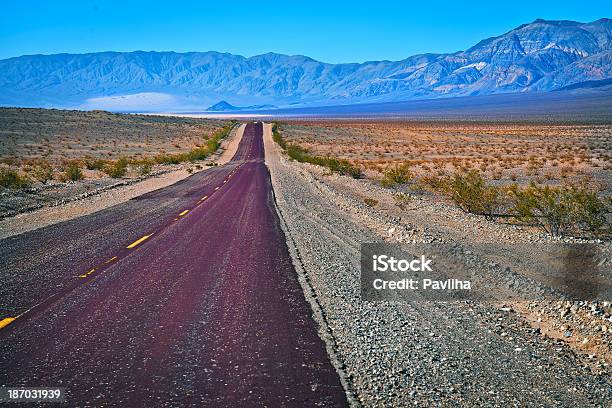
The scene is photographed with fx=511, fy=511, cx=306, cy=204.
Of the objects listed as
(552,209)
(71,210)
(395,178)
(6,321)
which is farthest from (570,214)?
(71,210)

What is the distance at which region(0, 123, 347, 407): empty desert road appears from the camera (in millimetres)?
4867

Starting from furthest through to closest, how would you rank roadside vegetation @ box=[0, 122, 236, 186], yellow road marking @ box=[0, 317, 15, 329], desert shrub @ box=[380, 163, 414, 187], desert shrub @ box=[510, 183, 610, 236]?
desert shrub @ box=[380, 163, 414, 187]
roadside vegetation @ box=[0, 122, 236, 186]
desert shrub @ box=[510, 183, 610, 236]
yellow road marking @ box=[0, 317, 15, 329]

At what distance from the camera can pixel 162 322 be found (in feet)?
21.5

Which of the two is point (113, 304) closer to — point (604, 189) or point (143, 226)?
point (143, 226)

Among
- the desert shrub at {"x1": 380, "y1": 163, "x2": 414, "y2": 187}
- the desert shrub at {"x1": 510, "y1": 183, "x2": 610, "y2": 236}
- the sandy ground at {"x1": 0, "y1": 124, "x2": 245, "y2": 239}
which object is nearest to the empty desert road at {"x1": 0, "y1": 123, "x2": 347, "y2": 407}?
the sandy ground at {"x1": 0, "y1": 124, "x2": 245, "y2": 239}

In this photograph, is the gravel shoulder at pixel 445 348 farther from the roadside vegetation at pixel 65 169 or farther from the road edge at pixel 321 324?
the roadside vegetation at pixel 65 169

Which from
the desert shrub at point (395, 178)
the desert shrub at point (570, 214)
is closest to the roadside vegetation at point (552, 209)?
the desert shrub at point (570, 214)

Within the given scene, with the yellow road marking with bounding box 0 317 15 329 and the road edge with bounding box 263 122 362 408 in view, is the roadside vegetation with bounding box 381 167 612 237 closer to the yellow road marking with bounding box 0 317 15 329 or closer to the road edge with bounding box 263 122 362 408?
the road edge with bounding box 263 122 362 408

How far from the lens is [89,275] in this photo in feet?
29.0

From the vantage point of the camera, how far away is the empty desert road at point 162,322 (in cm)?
487

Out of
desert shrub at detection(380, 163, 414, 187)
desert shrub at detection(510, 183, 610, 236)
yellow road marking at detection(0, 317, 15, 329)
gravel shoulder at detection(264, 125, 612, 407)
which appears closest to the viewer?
gravel shoulder at detection(264, 125, 612, 407)

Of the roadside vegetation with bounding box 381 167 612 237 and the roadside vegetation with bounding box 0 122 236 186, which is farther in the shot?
the roadside vegetation with bounding box 0 122 236 186

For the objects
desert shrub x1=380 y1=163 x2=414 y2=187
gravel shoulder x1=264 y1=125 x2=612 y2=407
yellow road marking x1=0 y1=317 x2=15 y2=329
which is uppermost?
yellow road marking x1=0 y1=317 x2=15 y2=329

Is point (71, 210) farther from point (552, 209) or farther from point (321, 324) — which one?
point (552, 209)
